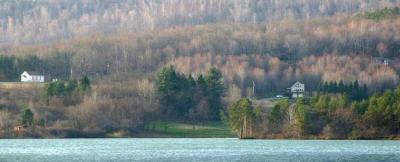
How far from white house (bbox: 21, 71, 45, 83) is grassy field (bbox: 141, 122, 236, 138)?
1363 inches

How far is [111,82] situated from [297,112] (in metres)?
60.4

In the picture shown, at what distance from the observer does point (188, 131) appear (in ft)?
481

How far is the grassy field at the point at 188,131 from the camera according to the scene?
143m

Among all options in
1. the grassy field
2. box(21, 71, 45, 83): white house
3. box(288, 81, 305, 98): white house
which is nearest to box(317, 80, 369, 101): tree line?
box(288, 81, 305, 98): white house

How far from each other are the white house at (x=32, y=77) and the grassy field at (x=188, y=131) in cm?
3463

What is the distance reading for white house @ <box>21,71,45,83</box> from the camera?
178238mm

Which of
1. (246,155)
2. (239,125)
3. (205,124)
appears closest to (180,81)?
(205,124)

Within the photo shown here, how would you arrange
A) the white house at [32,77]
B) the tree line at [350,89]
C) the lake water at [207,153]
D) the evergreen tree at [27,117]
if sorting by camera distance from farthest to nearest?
the white house at [32,77], the tree line at [350,89], the evergreen tree at [27,117], the lake water at [207,153]

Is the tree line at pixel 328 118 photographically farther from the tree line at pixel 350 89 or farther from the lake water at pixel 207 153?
the tree line at pixel 350 89

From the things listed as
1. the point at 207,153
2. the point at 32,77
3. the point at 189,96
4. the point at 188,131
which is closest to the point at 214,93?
the point at 189,96

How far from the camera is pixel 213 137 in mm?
141750

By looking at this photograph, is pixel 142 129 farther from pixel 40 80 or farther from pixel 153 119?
pixel 40 80

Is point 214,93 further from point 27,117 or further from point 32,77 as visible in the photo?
point 27,117

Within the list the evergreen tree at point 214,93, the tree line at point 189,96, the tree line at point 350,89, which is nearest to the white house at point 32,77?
the tree line at point 189,96
